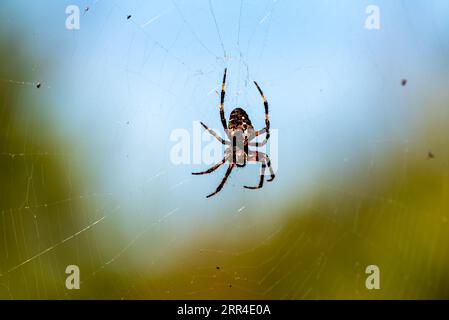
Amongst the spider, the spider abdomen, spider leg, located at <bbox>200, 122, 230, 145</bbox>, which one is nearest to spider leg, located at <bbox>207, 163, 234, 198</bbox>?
the spider

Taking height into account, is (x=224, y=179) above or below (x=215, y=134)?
below

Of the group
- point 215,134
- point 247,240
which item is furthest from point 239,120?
point 247,240

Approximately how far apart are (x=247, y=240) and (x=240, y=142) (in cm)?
198

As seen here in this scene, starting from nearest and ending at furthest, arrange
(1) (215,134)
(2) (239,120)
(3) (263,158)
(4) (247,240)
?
1. (2) (239,120)
2. (1) (215,134)
3. (3) (263,158)
4. (4) (247,240)

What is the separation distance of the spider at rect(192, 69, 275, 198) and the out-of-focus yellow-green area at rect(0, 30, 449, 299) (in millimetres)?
1214

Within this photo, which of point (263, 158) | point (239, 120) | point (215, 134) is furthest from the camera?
point (263, 158)

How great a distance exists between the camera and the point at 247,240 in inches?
386

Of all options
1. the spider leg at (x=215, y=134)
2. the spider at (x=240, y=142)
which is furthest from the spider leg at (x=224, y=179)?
the spider leg at (x=215, y=134)

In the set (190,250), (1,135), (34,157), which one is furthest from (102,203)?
(34,157)

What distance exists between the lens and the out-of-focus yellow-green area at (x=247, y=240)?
929 centimetres

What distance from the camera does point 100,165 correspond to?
354 inches

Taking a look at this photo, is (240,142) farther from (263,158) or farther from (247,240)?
(247,240)

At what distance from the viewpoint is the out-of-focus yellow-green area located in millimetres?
9289

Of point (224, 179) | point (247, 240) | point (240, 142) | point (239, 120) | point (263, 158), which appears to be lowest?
point (247, 240)
